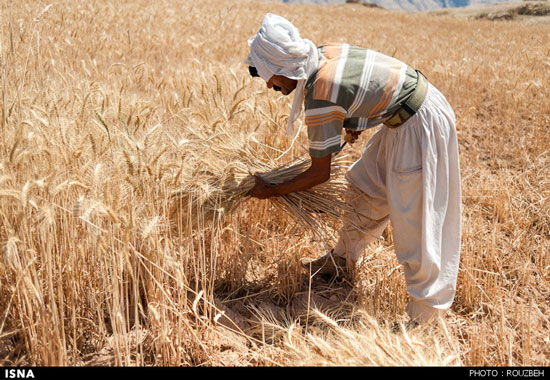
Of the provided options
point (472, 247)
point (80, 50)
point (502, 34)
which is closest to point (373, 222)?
point (472, 247)

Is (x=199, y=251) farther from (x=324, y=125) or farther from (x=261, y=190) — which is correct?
(x=324, y=125)

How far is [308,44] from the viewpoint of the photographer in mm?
1686

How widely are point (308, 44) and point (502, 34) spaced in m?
10.5

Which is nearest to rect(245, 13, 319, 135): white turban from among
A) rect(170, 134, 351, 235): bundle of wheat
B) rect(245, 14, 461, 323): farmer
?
rect(245, 14, 461, 323): farmer

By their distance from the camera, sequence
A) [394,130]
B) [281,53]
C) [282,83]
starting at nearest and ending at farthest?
[281,53] → [282,83] → [394,130]

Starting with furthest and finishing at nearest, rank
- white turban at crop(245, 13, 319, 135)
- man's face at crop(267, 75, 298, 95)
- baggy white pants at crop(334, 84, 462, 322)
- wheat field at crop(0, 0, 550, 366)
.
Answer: baggy white pants at crop(334, 84, 462, 322) < man's face at crop(267, 75, 298, 95) < white turban at crop(245, 13, 319, 135) < wheat field at crop(0, 0, 550, 366)

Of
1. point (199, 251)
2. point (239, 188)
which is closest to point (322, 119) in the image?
point (239, 188)

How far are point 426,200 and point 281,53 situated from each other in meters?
0.82

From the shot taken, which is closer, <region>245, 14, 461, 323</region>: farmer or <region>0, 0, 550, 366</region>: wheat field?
<region>0, 0, 550, 366</region>: wheat field

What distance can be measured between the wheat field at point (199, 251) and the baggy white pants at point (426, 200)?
0.18m

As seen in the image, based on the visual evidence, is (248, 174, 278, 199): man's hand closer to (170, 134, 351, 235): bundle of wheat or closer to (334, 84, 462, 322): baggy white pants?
(170, 134, 351, 235): bundle of wheat

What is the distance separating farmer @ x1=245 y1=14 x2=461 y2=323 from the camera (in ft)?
5.51

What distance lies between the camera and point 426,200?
181cm

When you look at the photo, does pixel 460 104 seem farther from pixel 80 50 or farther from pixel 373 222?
pixel 80 50
